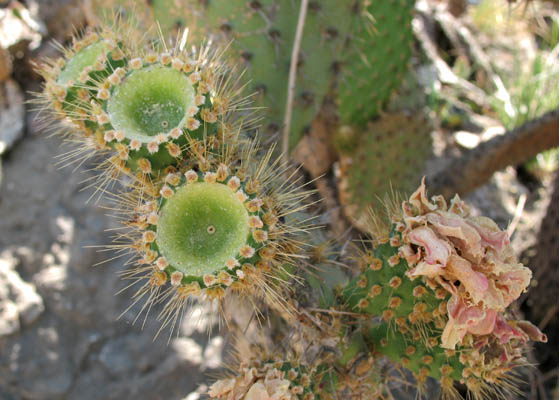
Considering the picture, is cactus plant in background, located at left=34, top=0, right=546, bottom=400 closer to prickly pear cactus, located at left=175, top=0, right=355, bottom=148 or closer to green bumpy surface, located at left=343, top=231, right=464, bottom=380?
green bumpy surface, located at left=343, top=231, right=464, bottom=380

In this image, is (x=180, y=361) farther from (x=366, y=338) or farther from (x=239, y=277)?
(x=239, y=277)

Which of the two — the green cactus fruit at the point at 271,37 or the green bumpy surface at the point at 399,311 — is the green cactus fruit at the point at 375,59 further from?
the green bumpy surface at the point at 399,311

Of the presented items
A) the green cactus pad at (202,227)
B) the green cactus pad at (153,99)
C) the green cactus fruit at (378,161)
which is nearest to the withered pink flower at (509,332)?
the green cactus pad at (202,227)

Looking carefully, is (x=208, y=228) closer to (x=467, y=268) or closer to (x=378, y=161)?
(x=467, y=268)

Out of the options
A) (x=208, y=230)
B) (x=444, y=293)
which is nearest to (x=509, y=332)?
(x=444, y=293)

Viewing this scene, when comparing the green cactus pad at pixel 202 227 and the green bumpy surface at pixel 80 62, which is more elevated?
the green bumpy surface at pixel 80 62

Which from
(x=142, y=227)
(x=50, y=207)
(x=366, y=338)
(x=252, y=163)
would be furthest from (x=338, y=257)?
(x=50, y=207)
